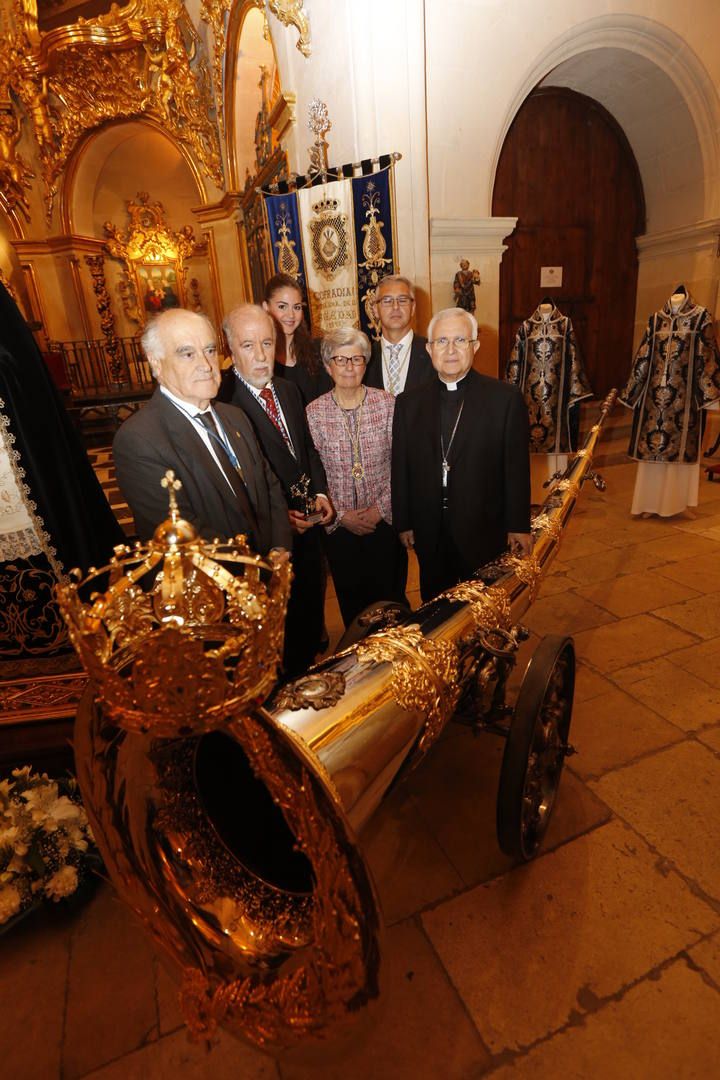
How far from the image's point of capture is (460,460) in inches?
98.9

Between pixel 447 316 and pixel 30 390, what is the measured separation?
1691 millimetres

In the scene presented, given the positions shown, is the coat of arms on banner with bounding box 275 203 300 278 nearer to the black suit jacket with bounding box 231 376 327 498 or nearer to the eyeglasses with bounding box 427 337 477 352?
the black suit jacket with bounding box 231 376 327 498

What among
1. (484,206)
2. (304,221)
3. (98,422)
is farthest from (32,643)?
(98,422)

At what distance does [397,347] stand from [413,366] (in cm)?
19

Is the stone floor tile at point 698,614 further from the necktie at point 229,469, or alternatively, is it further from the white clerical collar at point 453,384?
the necktie at point 229,469

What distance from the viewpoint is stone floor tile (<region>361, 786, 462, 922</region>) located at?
176 cm

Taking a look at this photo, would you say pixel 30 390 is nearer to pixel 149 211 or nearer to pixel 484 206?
pixel 484 206

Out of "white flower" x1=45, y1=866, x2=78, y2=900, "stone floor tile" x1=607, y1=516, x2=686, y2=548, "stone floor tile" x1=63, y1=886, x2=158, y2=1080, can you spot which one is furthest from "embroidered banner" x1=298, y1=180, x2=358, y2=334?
"stone floor tile" x1=63, y1=886, x2=158, y2=1080

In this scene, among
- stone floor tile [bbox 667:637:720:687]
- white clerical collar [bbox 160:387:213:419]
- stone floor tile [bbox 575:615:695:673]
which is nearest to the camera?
white clerical collar [bbox 160:387:213:419]

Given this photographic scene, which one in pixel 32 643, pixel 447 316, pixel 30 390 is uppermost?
pixel 447 316

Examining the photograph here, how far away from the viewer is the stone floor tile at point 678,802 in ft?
6.02

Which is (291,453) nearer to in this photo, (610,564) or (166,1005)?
(166,1005)

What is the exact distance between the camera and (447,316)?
2.34 m

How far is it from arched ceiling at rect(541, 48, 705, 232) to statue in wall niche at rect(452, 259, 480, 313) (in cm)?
279
